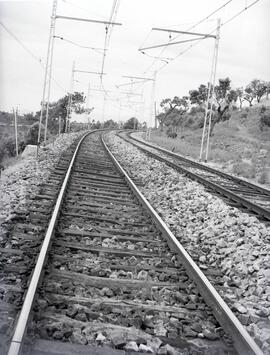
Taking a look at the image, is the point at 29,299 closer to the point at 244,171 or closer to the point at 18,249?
the point at 18,249

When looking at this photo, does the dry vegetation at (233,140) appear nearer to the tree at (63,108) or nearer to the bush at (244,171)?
the bush at (244,171)

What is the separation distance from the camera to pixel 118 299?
14.5 ft

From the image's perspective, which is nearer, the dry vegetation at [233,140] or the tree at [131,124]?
the dry vegetation at [233,140]

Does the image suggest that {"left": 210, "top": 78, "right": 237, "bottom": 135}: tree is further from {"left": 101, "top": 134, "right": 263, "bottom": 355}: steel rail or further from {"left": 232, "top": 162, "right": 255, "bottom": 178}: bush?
{"left": 101, "top": 134, "right": 263, "bottom": 355}: steel rail

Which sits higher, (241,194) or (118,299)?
(241,194)

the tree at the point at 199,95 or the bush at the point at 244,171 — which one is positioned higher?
the tree at the point at 199,95

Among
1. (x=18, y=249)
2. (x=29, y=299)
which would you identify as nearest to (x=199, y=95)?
(x=18, y=249)

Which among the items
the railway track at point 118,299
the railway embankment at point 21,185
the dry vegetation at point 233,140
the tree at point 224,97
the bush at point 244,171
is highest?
the tree at point 224,97

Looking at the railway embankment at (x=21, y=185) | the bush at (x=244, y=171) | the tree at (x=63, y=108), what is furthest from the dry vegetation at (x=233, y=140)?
the tree at (x=63, y=108)

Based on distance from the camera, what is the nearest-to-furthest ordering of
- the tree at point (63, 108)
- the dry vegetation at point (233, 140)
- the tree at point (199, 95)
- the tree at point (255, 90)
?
the dry vegetation at point (233, 140) → the tree at point (63, 108) → the tree at point (199, 95) → the tree at point (255, 90)

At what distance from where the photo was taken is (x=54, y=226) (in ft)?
20.6

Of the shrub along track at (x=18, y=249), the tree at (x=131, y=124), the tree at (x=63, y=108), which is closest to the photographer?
the shrub along track at (x=18, y=249)

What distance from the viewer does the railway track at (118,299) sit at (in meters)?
3.60

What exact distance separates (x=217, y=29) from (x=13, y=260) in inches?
698
